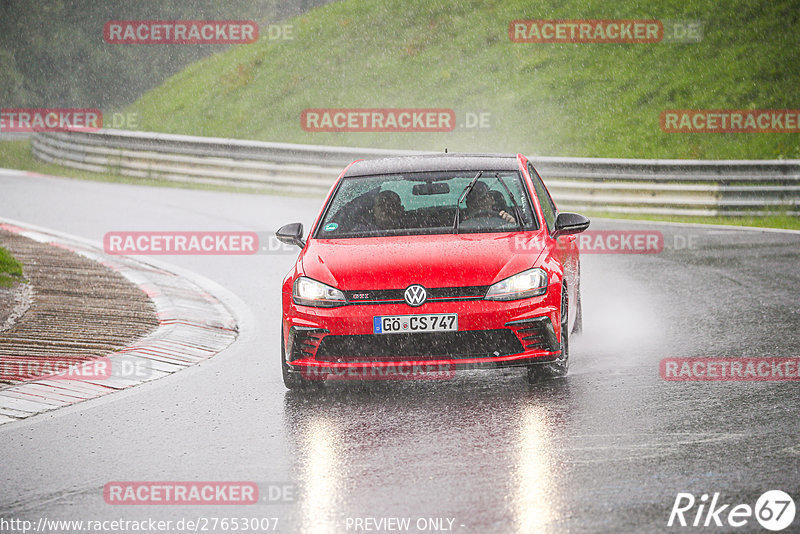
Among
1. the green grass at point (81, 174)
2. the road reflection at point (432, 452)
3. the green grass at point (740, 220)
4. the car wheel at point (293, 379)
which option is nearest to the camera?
the road reflection at point (432, 452)

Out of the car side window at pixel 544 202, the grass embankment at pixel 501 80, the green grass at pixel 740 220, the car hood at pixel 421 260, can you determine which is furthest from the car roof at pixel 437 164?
the grass embankment at pixel 501 80

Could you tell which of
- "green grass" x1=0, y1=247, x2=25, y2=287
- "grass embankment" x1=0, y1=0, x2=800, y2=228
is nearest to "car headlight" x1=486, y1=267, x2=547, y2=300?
"green grass" x1=0, y1=247, x2=25, y2=287

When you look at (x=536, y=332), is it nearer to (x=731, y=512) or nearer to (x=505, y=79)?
(x=731, y=512)

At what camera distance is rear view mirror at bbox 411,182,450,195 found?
9.34m

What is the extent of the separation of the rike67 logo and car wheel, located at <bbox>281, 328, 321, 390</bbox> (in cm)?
324

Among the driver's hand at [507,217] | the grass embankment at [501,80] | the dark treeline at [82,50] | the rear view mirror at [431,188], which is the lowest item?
the driver's hand at [507,217]

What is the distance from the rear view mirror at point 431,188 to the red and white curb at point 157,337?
7.09 feet

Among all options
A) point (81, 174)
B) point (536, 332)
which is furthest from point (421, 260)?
point (81, 174)

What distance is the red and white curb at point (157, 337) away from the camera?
825 centimetres

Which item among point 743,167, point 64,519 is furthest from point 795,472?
point 743,167

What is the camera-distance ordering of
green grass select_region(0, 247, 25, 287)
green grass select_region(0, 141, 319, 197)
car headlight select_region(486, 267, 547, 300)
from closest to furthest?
car headlight select_region(486, 267, 547, 300) < green grass select_region(0, 247, 25, 287) < green grass select_region(0, 141, 319, 197)

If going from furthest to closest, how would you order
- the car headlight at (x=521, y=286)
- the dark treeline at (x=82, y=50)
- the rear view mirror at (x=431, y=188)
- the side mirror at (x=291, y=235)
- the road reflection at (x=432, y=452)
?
the dark treeline at (x=82, y=50) < the rear view mirror at (x=431, y=188) < the side mirror at (x=291, y=235) < the car headlight at (x=521, y=286) < the road reflection at (x=432, y=452)

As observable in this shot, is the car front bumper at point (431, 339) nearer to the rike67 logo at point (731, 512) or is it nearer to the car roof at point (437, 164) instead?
the car roof at point (437, 164)

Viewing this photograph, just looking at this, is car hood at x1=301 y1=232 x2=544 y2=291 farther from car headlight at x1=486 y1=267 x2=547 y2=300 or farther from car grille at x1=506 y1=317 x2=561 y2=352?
car grille at x1=506 y1=317 x2=561 y2=352
